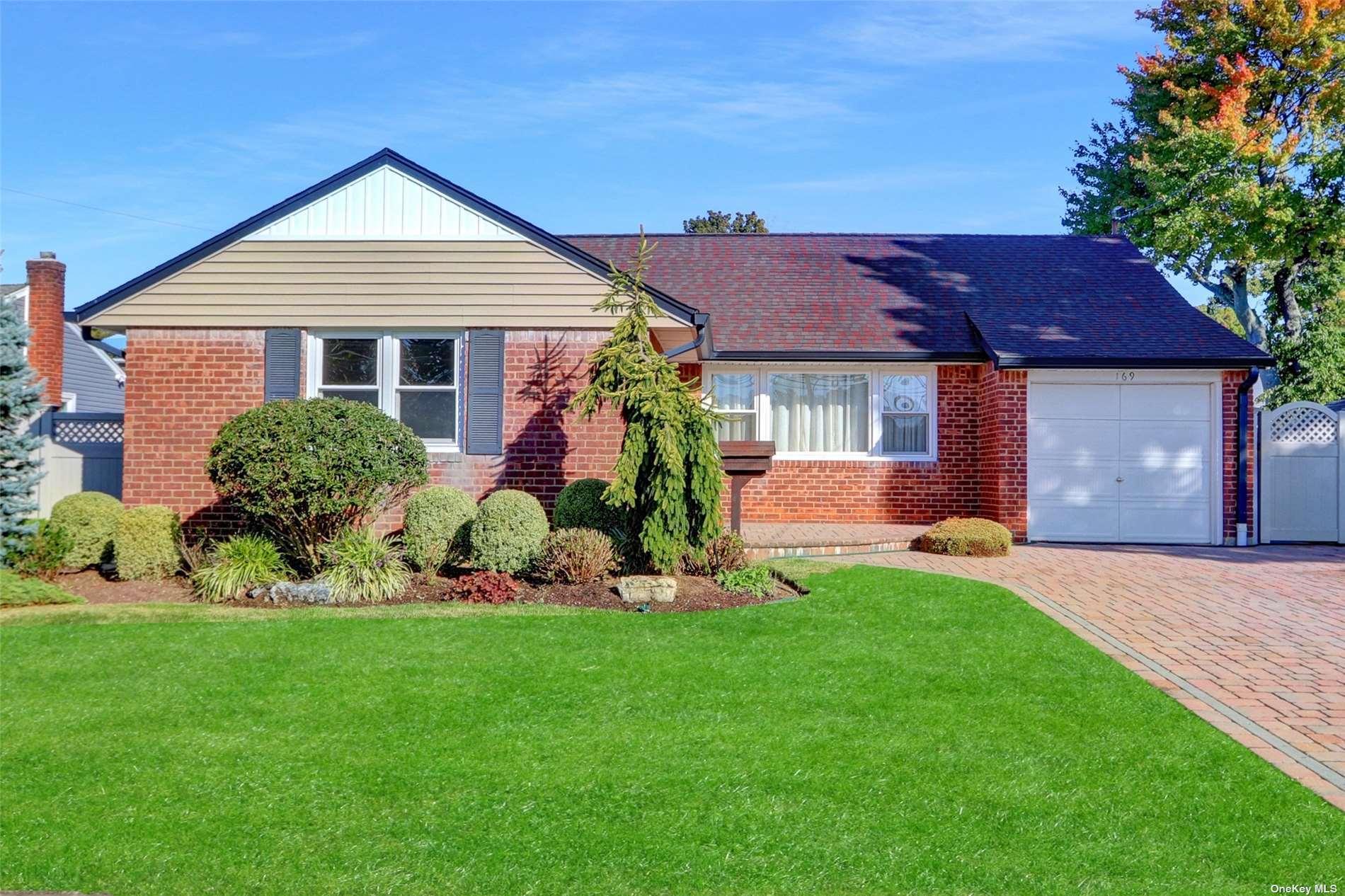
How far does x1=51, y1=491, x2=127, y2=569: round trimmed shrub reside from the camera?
1203 cm

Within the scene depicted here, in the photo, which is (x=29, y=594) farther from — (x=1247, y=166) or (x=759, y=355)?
(x=1247, y=166)

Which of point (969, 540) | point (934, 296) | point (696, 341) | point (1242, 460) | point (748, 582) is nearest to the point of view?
point (748, 582)

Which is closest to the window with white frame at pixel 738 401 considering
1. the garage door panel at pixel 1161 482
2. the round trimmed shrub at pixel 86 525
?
the garage door panel at pixel 1161 482

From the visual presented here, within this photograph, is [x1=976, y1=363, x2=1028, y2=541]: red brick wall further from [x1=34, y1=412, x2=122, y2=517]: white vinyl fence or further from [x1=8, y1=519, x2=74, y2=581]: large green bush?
[x1=34, y1=412, x2=122, y2=517]: white vinyl fence

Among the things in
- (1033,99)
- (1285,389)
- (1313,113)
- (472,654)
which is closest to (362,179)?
(472,654)

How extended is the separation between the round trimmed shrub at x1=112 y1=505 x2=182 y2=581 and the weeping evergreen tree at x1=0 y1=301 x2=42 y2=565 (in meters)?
1.24

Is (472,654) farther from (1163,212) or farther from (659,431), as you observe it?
(1163,212)

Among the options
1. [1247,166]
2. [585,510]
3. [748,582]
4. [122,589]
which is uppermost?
[1247,166]

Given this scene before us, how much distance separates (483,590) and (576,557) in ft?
3.27

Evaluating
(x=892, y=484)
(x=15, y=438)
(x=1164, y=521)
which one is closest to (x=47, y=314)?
(x=15, y=438)

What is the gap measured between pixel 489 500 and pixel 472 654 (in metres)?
3.43

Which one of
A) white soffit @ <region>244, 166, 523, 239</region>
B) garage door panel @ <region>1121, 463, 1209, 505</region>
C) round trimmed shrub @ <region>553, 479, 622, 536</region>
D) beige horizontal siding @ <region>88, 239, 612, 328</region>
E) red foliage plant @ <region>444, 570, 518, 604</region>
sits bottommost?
red foliage plant @ <region>444, 570, 518, 604</region>

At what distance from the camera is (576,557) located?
1041 centimetres

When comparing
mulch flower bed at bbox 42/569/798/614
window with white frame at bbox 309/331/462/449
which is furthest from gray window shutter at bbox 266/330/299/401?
mulch flower bed at bbox 42/569/798/614
